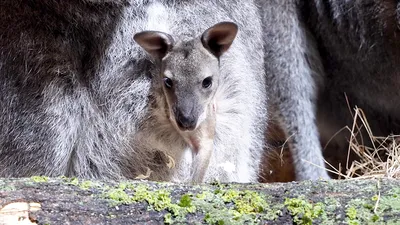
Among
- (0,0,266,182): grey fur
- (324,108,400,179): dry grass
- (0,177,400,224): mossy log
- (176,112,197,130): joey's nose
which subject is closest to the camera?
(0,177,400,224): mossy log

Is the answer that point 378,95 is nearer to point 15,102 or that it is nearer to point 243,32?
point 243,32

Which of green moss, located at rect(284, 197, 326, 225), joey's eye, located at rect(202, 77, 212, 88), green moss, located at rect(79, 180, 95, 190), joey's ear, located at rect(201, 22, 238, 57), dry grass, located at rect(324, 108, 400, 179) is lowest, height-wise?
dry grass, located at rect(324, 108, 400, 179)

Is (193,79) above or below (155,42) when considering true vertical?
below

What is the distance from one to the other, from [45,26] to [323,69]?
5.02 feet

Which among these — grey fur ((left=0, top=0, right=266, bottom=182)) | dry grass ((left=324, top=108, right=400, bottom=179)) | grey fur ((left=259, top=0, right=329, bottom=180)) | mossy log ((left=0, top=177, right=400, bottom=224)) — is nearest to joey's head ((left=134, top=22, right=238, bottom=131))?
grey fur ((left=0, top=0, right=266, bottom=182))

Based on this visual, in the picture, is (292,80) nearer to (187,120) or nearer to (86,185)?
(187,120)

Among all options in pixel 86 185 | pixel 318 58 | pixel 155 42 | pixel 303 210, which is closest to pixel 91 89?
pixel 155 42

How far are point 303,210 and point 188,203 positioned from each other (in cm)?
24

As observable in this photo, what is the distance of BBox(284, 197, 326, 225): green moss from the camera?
5.66ft

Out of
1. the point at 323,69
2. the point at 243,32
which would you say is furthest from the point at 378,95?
the point at 243,32

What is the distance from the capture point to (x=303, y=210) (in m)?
1.74

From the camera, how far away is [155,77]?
224 centimetres

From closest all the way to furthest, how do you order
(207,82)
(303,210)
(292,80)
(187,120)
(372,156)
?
1. (303,210)
2. (187,120)
3. (207,82)
4. (372,156)
5. (292,80)

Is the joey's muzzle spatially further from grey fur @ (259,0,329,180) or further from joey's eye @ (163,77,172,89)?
grey fur @ (259,0,329,180)
